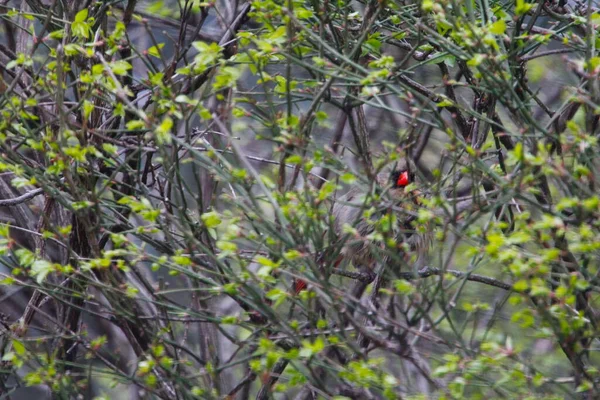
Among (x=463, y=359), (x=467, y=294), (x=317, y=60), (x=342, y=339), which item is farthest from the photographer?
(x=467, y=294)

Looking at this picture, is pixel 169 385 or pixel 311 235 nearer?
pixel 311 235

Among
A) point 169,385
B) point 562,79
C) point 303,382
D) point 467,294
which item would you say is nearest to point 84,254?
point 169,385

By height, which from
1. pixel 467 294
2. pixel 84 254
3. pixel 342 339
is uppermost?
pixel 342 339

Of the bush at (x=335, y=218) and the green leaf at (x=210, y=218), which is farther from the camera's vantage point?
the green leaf at (x=210, y=218)

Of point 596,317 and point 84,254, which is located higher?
point 596,317

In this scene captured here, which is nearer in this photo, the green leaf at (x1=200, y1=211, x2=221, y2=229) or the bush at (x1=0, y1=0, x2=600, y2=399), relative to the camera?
the bush at (x1=0, y1=0, x2=600, y2=399)

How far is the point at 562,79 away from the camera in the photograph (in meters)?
7.65

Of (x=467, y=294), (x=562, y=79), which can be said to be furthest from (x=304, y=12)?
(x=562, y=79)

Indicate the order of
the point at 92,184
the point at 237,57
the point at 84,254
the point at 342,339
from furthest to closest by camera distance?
the point at 84,254, the point at 237,57, the point at 92,184, the point at 342,339

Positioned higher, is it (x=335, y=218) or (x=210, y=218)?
(x=210, y=218)

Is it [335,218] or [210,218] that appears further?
[335,218]

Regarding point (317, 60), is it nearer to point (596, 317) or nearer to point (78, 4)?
point (596, 317)

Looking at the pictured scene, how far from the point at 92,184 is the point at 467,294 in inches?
173

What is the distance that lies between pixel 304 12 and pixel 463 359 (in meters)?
1.52
